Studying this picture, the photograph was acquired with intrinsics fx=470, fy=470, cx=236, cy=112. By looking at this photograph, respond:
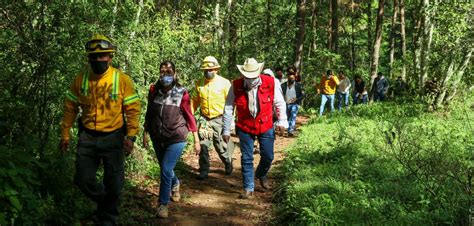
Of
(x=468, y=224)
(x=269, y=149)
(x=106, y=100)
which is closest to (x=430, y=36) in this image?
(x=269, y=149)

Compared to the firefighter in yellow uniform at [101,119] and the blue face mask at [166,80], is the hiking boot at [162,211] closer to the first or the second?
the firefighter in yellow uniform at [101,119]

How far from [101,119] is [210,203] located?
289 centimetres

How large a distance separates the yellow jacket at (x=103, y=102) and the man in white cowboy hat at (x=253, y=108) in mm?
2262

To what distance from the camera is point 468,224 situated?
4883 mm

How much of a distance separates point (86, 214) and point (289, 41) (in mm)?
22288

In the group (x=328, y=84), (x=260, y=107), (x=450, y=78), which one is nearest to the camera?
(x=260, y=107)

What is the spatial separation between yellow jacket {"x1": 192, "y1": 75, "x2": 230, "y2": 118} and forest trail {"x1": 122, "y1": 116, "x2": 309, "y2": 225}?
4.32 feet

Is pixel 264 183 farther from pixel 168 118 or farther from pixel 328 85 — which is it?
pixel 328 85

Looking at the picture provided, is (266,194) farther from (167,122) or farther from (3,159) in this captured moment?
(3,159)

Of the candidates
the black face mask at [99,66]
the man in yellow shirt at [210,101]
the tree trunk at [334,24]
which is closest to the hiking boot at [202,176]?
the man in yellow shirt at [210,101]

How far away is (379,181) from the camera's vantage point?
7.41 m

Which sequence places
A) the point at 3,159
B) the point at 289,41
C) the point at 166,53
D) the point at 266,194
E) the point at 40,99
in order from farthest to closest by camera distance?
the point at 289,41 < the point at 166,53 < the point at 266,194 < the point at 40,99 < the point at 3,159

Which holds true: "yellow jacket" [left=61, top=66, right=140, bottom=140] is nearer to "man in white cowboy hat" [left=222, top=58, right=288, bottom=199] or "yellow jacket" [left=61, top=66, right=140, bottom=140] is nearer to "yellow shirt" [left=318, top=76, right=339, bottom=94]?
"man in white cowboy hat" [left=222, top=58, right=288, bottom=199]

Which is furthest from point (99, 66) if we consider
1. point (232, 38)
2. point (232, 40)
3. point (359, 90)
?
point (359, 90)
